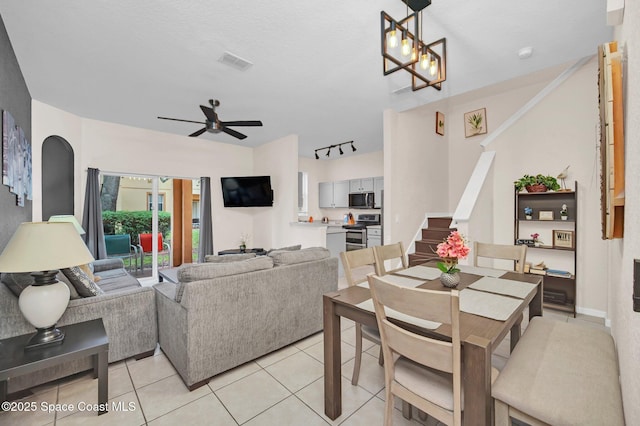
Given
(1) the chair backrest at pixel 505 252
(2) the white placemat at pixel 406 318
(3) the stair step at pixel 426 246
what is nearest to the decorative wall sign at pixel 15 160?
(2) the white placemat at pixel 406 318

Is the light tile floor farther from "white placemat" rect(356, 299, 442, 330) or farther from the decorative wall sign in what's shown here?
the decorative wall sign

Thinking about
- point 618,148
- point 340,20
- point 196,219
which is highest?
point 340,20

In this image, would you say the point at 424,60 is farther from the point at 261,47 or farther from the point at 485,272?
the point at 485,272

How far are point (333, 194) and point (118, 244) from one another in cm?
519

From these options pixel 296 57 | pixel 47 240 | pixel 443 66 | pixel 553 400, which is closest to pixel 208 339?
pixel 47 240

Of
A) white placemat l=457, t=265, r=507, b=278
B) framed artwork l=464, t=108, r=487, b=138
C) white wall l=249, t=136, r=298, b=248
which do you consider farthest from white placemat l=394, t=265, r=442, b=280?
framed artwork l=464, t=108, r=487, b=138

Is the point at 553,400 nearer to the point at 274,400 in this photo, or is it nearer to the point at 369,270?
the point at 274,400

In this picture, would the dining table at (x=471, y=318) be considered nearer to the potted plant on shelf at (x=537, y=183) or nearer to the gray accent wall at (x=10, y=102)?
the potted plant on shelf at (x=537, y=183)

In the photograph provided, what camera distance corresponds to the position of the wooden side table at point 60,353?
1.53 meters

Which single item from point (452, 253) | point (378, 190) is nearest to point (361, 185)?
point (378, 190)

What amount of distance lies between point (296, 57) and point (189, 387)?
3056 mm

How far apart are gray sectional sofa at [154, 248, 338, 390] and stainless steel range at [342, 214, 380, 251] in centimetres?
425

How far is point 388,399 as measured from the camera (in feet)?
4.70

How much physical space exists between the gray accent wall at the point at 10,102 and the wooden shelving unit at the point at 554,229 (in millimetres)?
5496
